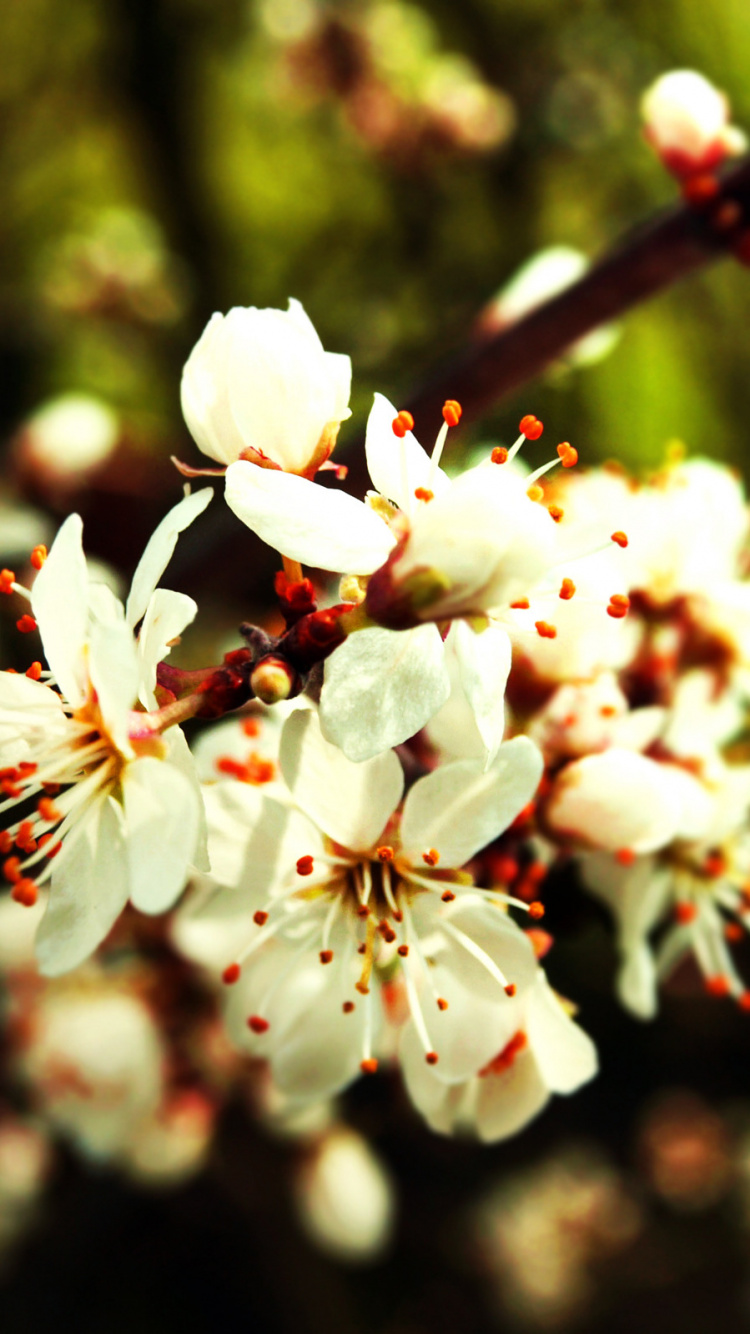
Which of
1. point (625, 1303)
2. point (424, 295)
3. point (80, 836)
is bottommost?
point (625, 1303)

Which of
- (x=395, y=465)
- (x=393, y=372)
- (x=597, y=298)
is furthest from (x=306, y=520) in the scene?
(x=393, y=372)

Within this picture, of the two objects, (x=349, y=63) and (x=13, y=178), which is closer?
(x=349, y=63)

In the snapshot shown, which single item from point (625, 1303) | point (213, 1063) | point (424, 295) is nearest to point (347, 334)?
point (424, 295)

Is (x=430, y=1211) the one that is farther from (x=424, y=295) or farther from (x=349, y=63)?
(x=349, y=63)

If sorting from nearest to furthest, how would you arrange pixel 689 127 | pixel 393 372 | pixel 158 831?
pixel 158 831, pixel 689 127, pixel 393 372

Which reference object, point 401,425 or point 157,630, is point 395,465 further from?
point 157,630

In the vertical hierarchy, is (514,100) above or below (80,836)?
above

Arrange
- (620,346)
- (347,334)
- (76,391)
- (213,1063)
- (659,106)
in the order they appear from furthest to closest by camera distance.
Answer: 1. (76,391)
2. (620,346)
3. (347,334)
4. (213,1063)
5. (659,106)
